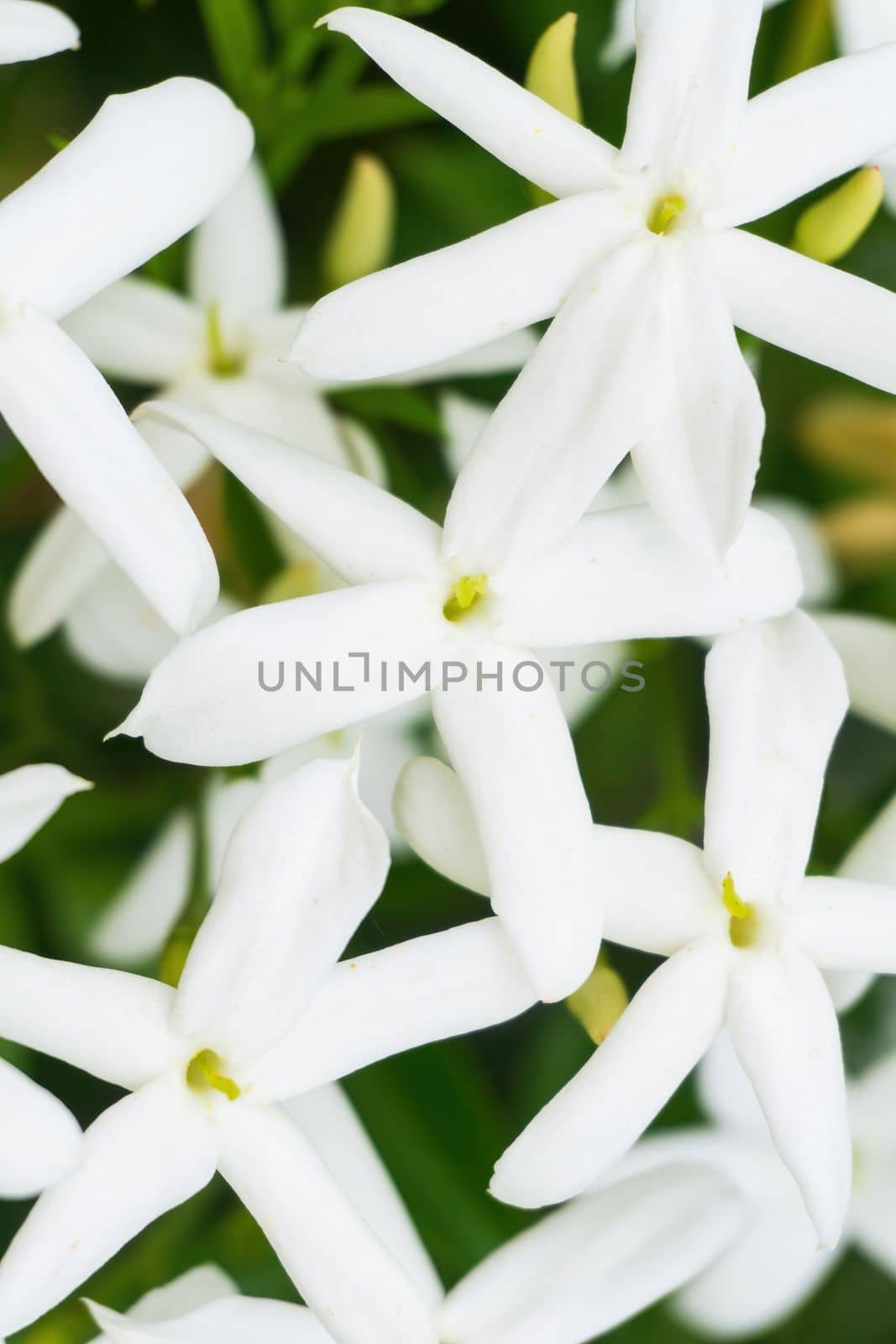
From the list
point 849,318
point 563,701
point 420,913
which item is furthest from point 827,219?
point 420,913

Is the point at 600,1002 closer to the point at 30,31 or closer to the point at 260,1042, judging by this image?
the point at 260,1042

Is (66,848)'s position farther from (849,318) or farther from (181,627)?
(849,318)

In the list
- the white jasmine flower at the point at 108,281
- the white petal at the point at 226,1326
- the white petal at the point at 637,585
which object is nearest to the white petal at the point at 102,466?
the white jasmine flower at the point at 108,281

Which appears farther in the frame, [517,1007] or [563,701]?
[563,701]

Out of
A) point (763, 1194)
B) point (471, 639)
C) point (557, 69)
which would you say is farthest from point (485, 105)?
point (763, 1194)

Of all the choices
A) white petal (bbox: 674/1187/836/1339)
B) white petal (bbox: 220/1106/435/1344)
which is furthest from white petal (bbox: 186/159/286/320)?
white petal (bbox: 674/1187/836/1339)

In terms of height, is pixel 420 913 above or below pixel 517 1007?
below
